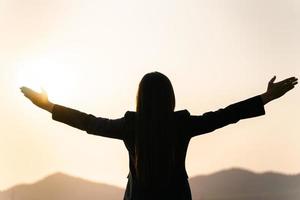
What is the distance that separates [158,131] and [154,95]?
3.3 inches

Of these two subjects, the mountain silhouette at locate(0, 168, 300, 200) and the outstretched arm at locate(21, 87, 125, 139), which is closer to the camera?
the outstretched arm at locate(21, 87, 125, 139)

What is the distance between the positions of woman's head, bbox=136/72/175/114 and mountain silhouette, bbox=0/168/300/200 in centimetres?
82

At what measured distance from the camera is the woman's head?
1038mm

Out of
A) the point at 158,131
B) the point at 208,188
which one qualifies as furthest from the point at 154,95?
the point at 208,188

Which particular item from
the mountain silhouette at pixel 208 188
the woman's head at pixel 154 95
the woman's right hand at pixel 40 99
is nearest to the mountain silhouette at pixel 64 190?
the mountain silhouette at pixel 208 188

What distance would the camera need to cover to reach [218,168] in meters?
1.79

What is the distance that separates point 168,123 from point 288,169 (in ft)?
3.13

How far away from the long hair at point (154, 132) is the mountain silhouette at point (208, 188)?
792 mm

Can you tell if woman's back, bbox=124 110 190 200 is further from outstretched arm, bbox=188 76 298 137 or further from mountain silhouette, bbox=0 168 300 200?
mountain silhouette, bbox=0 168 300 200

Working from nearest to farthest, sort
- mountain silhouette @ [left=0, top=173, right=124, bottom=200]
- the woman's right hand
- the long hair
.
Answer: the long hair
the woman's right hand
mountain silhouette @ [left=0, top=173, right=124, bottom=200]

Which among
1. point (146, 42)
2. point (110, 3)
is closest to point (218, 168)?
point (146, 42)

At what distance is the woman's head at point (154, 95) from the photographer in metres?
1.04

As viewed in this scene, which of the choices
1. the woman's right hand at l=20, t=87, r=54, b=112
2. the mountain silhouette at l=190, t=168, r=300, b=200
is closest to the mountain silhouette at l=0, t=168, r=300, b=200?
the mountain silhouette at l=190, t=168, r=300, b=200

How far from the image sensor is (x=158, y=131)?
1.02m
